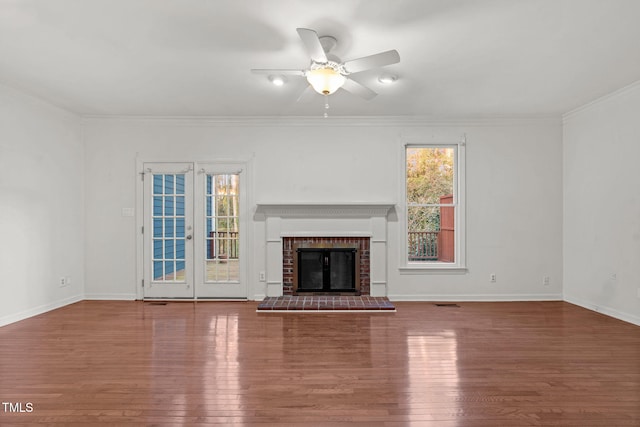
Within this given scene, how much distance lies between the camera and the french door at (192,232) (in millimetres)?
5512

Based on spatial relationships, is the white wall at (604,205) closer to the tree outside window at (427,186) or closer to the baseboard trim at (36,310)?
the tree outside window at (427,186)

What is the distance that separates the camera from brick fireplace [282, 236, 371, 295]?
550 centimetres

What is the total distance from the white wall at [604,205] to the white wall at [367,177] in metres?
0.23

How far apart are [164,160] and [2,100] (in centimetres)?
191

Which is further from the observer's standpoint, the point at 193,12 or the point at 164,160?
the point at 164,160

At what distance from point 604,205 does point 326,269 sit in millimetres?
3751

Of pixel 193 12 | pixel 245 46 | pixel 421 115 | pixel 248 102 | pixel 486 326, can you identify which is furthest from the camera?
pixel 421 115

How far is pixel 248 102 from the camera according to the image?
4809 millimetres

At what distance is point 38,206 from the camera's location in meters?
4.71

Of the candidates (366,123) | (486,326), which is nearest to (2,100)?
(366,123)

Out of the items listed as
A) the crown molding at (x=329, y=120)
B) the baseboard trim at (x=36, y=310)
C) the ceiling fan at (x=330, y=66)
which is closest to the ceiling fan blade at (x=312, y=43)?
the ceiling fan at (x=330, y=66)

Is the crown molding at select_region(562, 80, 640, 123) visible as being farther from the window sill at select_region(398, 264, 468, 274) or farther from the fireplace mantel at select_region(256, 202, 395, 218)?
the fireplace mantel at select_region(256, 202, 395, 218)

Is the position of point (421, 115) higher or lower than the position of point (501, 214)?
higher

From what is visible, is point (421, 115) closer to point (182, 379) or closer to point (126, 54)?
point (126, 54)
